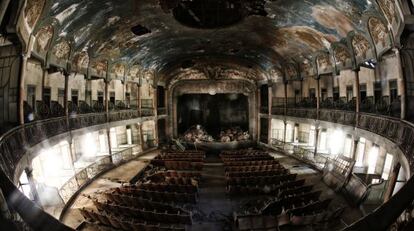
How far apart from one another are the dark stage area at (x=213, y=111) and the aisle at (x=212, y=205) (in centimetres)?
1606

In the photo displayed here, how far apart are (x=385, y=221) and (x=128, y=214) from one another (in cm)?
938

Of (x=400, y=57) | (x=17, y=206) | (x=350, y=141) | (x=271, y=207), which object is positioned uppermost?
(x=400, y=57)

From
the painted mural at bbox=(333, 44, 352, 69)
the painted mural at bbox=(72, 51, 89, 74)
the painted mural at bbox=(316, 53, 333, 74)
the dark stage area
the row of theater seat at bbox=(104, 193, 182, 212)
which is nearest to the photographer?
the row of theater seat at bbox=(104, 193, 182, 212)

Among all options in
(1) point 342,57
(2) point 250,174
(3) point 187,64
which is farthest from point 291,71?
(2) point 250,174

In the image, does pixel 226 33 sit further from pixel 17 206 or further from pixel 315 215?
pixel 17 206

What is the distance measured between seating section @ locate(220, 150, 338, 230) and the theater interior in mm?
64

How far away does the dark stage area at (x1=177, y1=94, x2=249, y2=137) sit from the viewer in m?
37.1

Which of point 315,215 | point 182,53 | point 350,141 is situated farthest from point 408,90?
point 182,53

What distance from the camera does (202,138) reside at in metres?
32.7

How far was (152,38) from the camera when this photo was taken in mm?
21547

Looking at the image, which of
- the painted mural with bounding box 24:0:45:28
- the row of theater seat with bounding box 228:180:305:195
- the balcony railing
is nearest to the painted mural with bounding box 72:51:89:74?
the painted mural with bounding box 24:0:45:28

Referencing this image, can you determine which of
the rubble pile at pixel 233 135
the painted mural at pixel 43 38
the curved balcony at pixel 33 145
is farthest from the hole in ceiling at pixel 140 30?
the rubble pile at pixel 233 135

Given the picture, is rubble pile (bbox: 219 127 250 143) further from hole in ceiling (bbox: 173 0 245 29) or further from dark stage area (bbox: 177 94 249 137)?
hole in ceiling (bbox: 173 0 245 29)

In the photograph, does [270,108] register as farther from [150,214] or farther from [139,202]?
[150,214]
